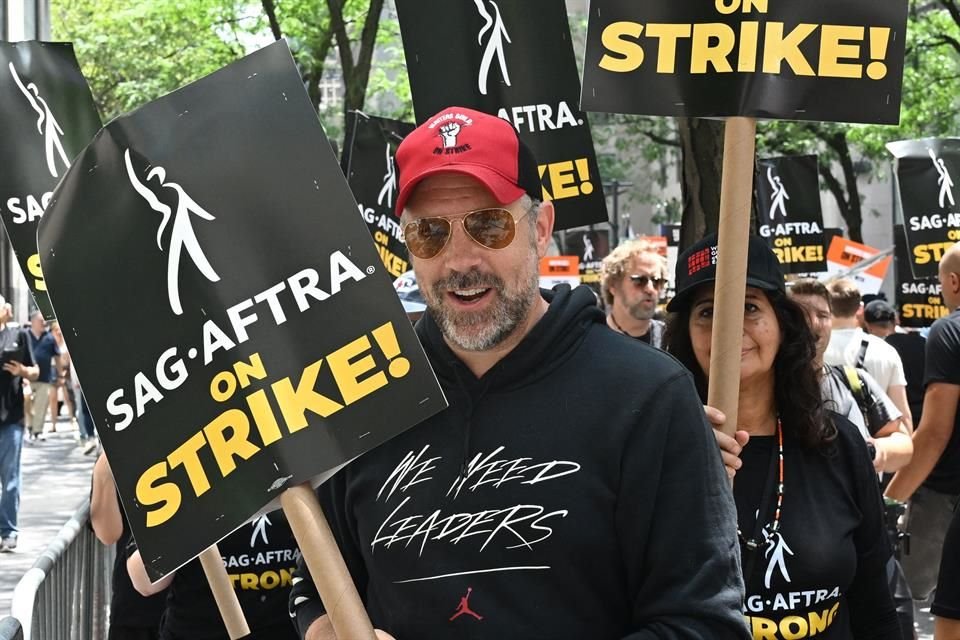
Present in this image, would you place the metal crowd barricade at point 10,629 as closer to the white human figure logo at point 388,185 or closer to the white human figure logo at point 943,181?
the white human figure logo at point 388,185

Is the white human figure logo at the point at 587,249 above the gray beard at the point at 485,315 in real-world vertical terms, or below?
below

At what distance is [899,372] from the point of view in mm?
8227

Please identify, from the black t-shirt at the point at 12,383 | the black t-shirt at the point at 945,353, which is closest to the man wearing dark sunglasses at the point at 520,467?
the black t-shirt at the point at 945,353

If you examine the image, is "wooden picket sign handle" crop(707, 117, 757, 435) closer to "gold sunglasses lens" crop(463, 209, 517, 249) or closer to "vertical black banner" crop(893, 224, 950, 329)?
"gold sunglasses lens" crop(463, 209, 517, 249)

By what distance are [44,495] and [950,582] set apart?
594 inches

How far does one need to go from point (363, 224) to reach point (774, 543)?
1.58 metres

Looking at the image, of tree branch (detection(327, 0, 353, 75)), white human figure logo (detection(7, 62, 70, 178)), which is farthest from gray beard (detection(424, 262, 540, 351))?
tree branch (detection(327, 0, 353, 75))

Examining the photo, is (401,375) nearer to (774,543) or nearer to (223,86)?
(223,86)

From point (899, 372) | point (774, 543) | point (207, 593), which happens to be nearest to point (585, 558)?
point (774, 543)

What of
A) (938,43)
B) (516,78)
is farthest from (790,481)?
(938,43)

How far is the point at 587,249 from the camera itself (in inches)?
1036

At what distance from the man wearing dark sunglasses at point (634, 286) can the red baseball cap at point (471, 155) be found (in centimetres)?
489

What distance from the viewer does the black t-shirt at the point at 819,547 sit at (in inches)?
150

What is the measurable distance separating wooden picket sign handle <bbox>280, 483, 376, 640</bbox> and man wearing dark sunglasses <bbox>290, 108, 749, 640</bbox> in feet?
0.55
